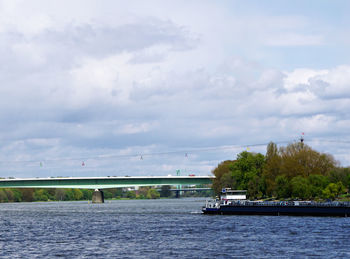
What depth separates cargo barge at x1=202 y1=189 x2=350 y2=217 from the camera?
399ft

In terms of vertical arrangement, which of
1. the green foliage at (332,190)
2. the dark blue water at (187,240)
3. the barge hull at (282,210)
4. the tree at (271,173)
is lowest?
the dark blue water at (187,240)

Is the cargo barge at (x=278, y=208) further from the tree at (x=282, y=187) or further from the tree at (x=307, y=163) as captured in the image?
the tree at (x=307, y=163)

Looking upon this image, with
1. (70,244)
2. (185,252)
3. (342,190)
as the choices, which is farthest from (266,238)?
(342,190)

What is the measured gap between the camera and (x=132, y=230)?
337 ft

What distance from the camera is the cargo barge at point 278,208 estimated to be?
399 feet

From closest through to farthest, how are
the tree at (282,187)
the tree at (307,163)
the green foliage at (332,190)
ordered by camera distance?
the green foliage at (332,190), the tree at (282,187), the tree at (307,163)

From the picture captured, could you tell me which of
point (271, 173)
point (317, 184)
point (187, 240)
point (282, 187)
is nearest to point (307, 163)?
point (271, 173)

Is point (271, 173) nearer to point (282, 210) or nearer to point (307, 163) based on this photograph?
point (307, 163)

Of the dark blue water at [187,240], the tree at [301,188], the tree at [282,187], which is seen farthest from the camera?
the tree at [282,187]

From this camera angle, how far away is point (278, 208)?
131m

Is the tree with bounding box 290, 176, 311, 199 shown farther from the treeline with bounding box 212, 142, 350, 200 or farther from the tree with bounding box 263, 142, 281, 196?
the tree with bounding box 263, 142, 281, 196

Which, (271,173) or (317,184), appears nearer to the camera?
(317,184)

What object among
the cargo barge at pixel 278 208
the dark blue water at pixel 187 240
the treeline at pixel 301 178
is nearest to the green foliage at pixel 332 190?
the treeline at pixel 301 178

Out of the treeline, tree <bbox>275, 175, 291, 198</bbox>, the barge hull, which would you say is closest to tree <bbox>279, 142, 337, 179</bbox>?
the treeline
